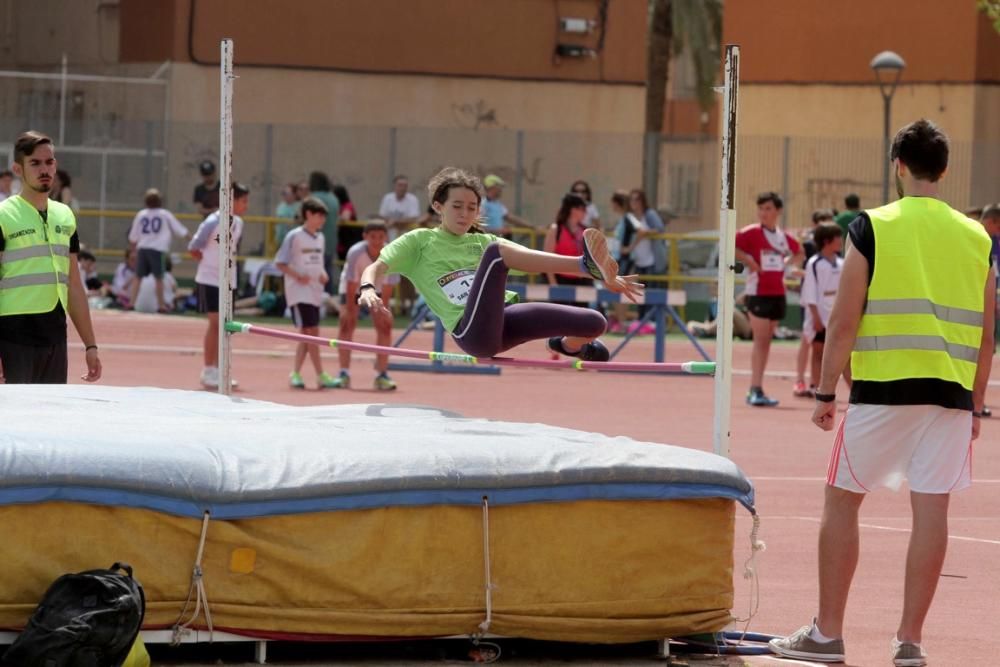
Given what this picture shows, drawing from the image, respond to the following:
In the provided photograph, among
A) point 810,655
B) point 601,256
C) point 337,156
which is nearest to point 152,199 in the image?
point 337,156

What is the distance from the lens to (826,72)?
1515 inches

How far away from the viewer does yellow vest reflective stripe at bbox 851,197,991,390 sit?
6277 mm

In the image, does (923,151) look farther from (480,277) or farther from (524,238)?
(524,238)

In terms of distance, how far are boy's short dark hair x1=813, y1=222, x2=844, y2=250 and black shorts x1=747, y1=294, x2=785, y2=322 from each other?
63cm

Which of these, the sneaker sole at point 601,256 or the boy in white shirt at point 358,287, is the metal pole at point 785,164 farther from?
the sneaker sole at point 601,256

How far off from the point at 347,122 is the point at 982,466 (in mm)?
20431

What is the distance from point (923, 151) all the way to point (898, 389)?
89 centimetres

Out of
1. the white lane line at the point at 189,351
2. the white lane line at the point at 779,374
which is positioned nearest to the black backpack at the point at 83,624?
the white lane line at the point at 779,374

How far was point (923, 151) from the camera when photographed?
6391 mm

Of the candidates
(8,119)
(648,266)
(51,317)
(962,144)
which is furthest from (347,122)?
(51,317)

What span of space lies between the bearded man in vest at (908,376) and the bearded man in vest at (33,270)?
3.87 m

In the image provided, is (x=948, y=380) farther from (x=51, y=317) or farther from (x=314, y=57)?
(x=314, y=57)

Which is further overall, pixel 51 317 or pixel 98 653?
pixel 51 317

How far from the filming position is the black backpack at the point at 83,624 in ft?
17.9
